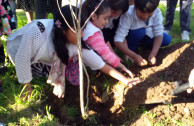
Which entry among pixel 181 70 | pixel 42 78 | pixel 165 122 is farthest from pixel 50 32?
pixel 181 70

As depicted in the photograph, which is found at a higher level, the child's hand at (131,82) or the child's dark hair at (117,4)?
the child's dark hair at (117,4)

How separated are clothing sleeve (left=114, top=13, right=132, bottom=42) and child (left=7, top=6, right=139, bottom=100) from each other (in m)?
0.73

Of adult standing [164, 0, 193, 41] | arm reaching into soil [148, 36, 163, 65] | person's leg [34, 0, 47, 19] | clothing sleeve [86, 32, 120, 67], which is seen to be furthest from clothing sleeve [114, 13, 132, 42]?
adult standing [164, 0, 193, 41]

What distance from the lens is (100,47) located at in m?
2.13

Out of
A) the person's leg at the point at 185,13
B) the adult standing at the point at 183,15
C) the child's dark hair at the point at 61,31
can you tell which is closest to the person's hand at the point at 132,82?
the child's dark hair at the point at 61,31

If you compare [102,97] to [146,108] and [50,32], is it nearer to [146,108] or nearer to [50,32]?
[146,108]

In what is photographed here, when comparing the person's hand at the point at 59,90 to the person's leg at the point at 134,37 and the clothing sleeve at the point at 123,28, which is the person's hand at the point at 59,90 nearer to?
the clothing sleeve at the point at 123,28

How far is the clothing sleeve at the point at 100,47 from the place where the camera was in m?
2.13

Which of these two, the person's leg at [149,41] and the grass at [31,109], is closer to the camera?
the grass at [31,109]

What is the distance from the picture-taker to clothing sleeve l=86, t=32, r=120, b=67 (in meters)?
2.13

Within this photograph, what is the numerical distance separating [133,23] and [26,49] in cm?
144

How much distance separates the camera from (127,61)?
105 inches

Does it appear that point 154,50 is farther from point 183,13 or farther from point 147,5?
point 183,13

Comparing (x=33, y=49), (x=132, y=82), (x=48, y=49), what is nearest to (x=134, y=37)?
(x=132, y=82)
